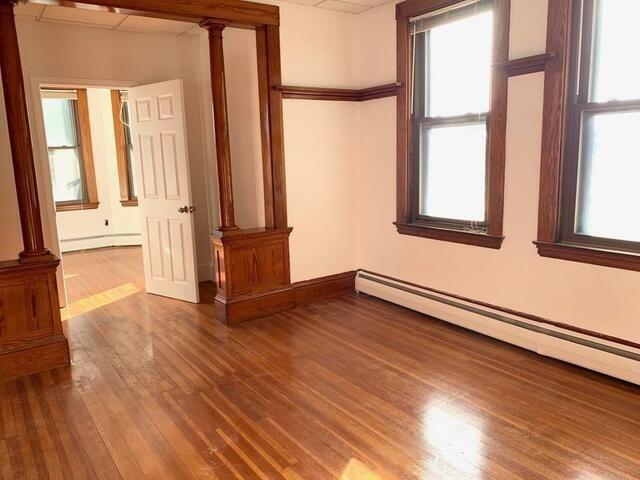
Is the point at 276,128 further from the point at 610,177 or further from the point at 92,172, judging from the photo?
the point at 92,172

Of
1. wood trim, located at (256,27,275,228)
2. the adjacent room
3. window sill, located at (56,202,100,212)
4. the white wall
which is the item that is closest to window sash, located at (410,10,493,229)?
the adjacent room

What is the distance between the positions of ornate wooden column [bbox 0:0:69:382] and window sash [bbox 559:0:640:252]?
11.3 ft

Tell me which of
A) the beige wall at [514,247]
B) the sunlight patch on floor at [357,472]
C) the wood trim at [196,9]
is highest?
the wood trim at [196,9]

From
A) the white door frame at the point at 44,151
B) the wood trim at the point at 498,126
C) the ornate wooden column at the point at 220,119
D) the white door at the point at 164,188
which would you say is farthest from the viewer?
the white door at the point at 164,188

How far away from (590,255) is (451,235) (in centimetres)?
112

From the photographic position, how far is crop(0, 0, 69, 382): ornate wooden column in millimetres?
3266

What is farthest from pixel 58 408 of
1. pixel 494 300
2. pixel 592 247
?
pixel 592 247

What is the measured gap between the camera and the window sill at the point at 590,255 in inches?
115

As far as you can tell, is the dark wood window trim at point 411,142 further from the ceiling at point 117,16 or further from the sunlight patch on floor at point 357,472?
the sunlight patch on floor at point 357,472

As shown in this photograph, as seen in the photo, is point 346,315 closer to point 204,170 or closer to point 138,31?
point 204,170

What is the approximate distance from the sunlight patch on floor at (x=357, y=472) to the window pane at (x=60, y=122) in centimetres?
711

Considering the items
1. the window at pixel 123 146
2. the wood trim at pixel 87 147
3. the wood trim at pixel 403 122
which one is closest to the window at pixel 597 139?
the wood trim at pixel 403 122

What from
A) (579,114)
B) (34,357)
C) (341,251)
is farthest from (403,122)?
(34,357)

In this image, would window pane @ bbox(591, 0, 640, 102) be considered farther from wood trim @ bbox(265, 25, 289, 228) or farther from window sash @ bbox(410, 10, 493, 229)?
wood trim @ bbox(265, 25, 289, 228)
